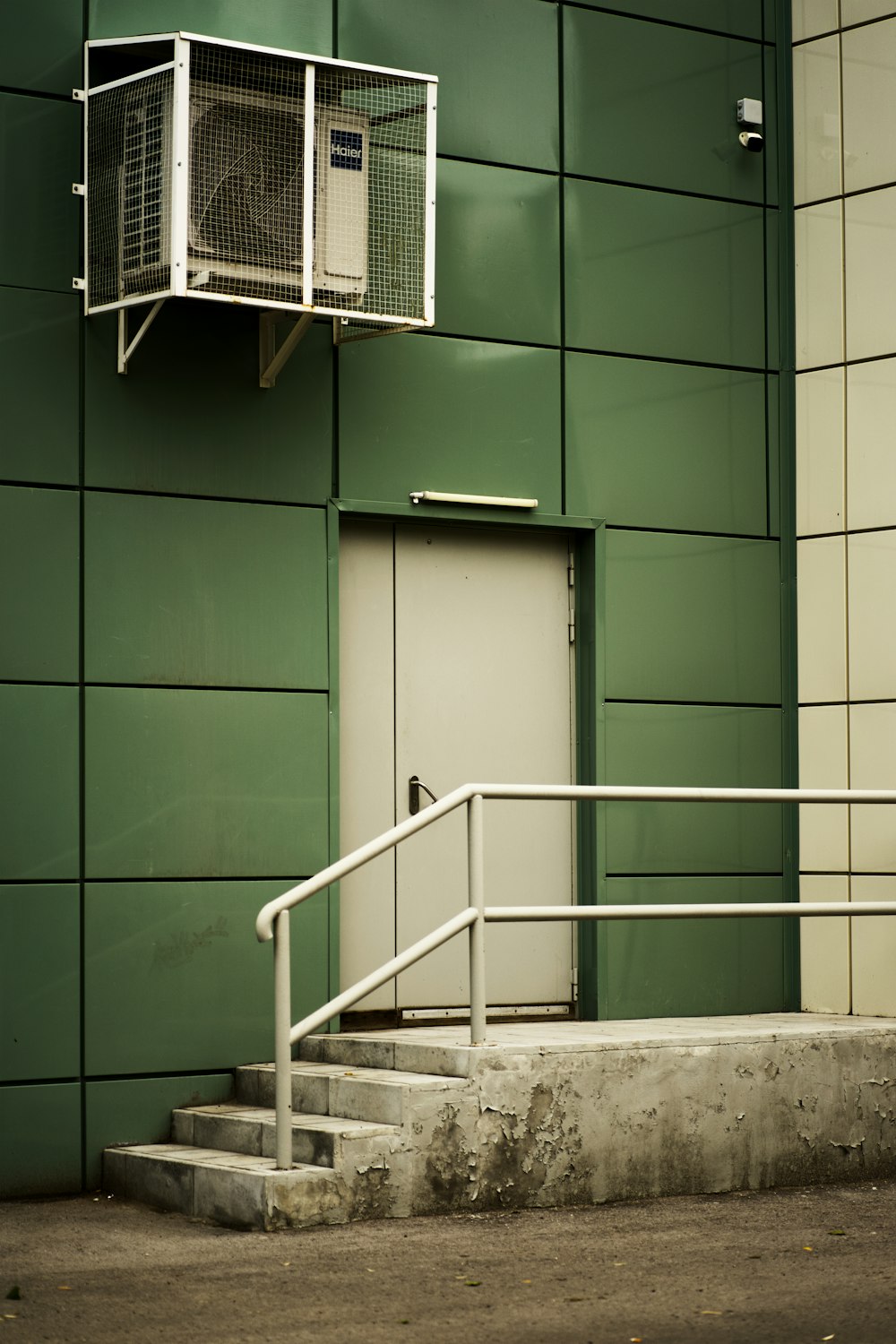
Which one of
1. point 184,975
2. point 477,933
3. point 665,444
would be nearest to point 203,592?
point 184,975

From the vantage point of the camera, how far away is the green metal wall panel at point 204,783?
7.93m

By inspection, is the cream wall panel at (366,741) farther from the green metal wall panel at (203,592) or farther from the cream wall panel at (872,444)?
the cream wall panel at (872,444)

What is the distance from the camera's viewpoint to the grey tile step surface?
6.73m

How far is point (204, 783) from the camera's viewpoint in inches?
321

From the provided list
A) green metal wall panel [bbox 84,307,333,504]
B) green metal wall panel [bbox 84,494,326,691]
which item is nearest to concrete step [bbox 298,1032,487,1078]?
green metal wall panel [bbox 84,494,326,691]

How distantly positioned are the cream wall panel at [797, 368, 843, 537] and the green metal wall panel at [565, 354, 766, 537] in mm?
222

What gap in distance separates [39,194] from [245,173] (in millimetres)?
1055

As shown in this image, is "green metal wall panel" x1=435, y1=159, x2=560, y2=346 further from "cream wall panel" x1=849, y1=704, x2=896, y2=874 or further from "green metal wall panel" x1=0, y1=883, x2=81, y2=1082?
"green metal wall panel" x1=0, y1=883, x2=81, y2=1082

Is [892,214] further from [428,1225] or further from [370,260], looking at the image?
[428,1225]

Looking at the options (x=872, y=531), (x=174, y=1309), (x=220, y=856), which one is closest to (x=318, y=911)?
(x=220, y=856)

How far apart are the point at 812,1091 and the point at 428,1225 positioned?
203cm

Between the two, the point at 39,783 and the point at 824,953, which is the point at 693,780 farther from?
the point at 39,783

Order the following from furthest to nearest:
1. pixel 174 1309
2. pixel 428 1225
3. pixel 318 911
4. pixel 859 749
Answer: pixel 859 749 < pixel 318 911 < pixel 428 1225 < pixel 174 1309

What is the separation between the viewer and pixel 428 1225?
6648 millimetres
